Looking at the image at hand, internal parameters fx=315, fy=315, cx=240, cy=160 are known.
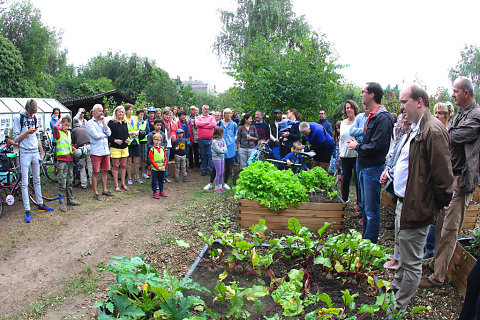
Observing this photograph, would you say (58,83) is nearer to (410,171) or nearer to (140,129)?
(140,129)

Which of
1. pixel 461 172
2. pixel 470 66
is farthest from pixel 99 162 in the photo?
pixel 470 66

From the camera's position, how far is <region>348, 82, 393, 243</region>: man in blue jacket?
385cm

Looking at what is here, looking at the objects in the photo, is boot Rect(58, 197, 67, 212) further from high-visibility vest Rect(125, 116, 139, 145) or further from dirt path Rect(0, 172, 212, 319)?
high-visibility vest Rect(125, 116, 139, 145)

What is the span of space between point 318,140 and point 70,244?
16.9 feet

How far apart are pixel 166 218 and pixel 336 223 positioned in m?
3.11

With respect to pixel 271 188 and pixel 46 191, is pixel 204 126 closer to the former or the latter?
pixel 46 191

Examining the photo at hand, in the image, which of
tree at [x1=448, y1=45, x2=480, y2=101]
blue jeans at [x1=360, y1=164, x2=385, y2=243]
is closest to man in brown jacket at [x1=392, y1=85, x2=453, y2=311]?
blue jeans at [x1=360, y1=164, x2=385, y2=243]

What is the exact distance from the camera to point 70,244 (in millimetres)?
4812

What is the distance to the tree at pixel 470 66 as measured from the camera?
165 feet

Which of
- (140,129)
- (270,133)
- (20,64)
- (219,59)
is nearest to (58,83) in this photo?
(20,64)

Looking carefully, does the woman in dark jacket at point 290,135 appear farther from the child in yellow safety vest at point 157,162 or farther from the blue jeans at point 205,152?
the child in yellow safety vest at point 157,162

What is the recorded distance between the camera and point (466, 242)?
3.81m

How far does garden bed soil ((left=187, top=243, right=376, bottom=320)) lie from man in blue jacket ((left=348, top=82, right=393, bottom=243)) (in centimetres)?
115

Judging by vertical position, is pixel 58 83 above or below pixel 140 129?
above
